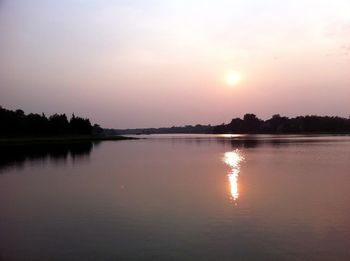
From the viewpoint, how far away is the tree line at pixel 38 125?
104m

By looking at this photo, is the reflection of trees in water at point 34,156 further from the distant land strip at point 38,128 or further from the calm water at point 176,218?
the distant land strip at point 38,128

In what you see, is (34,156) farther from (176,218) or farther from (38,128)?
(38,128)

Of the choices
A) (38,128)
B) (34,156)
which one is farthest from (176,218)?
(38,128)

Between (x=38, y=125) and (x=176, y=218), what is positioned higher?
(x=38, y=125)

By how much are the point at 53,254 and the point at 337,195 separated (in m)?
16.6

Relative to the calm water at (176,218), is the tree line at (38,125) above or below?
above

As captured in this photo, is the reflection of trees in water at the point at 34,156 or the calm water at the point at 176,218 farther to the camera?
the reflection of trees in water at the point at 34,156

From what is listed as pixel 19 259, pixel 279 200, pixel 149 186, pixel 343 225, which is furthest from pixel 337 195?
pixel 19 259

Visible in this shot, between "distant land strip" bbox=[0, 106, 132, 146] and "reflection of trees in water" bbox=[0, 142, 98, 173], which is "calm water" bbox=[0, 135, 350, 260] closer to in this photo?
"reflection of trees in water" bbox=[0, 142, 98, 173]

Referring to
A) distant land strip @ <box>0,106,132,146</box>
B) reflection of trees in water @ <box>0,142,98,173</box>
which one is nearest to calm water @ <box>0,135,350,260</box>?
reflection of trees in water @ <box>0,142,98,173</box>

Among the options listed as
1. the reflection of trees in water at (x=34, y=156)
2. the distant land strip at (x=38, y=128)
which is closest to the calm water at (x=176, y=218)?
the reflection of trees in water at (x=34, y=156)

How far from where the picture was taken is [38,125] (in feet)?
391

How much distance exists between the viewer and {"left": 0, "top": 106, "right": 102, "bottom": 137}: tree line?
→ 104106 millimetres

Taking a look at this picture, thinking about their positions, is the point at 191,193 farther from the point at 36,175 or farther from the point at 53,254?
the point at 36,175
